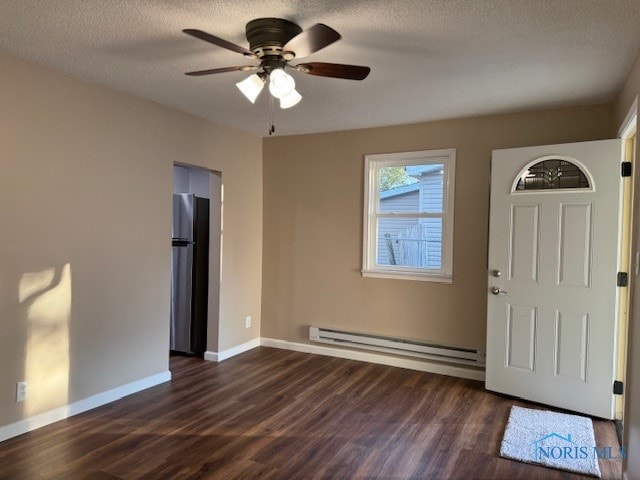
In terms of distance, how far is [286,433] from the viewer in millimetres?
3049

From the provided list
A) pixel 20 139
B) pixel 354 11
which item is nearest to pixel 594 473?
pixel 354 11

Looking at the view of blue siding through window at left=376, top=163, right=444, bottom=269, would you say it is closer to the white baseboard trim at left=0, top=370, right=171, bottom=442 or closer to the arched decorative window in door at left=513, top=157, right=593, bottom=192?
the arched decorative window in door at left=513, top=157, right=593, bottom=192

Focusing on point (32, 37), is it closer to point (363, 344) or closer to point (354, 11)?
point (354, 11)

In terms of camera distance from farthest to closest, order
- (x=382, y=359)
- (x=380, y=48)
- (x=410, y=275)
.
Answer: (x=382, y=359) → (x=410, y=275) → (x=380, y=48)

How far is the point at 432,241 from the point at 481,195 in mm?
649

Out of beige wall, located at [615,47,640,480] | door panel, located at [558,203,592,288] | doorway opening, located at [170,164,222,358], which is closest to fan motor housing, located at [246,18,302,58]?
beige wall, located at [615,47,640,480]

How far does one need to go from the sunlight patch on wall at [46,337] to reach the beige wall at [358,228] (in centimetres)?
243

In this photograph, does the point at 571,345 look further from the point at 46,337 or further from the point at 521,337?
the point at 46,337

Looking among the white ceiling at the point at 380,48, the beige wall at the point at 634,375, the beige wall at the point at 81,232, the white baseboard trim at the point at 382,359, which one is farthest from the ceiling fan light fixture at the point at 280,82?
the white baseboard trim at the point at 382,359

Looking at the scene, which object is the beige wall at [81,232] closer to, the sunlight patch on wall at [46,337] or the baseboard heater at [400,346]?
the sunlight patch on wall at [46,337]

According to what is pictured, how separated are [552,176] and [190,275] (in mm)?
3615

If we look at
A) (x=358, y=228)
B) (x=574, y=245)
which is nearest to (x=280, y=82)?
(x=574, y=245)

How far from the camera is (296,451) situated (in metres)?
2.80

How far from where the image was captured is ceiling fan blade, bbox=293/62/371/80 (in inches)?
92.0
